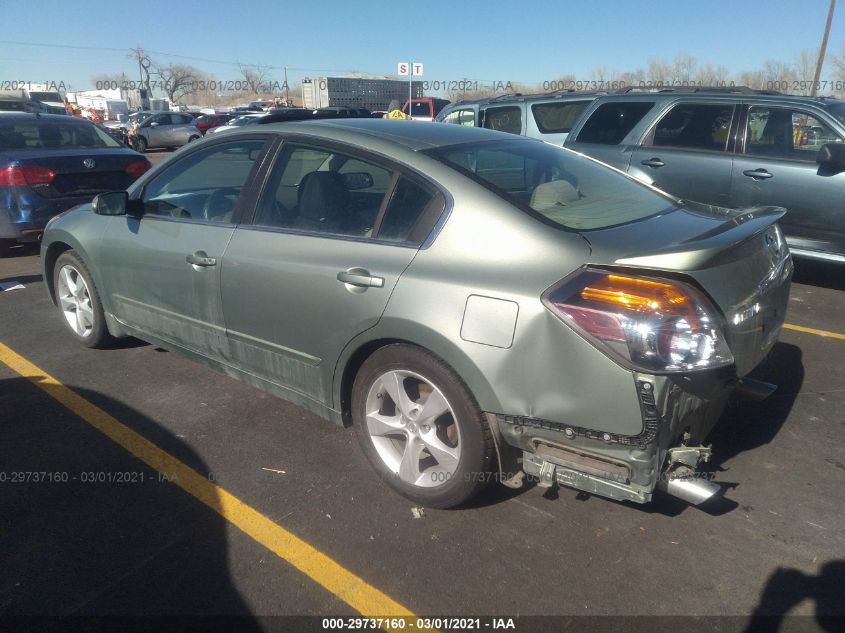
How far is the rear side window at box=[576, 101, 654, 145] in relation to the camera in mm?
7105

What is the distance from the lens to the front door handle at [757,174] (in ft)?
20.0

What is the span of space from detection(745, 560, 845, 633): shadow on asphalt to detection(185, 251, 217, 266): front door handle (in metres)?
2.88

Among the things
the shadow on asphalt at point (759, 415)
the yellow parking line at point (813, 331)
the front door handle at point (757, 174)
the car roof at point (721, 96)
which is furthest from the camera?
the car roof at point (721, 96)

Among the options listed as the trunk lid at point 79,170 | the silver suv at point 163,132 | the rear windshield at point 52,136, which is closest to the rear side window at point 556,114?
the trunk lid at point 79,170

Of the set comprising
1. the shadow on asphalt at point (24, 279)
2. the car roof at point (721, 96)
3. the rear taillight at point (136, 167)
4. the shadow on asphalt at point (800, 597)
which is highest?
the car roof at point (721, 96)

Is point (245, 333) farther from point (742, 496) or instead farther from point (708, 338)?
point (742, 496)

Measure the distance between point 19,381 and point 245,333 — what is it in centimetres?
196

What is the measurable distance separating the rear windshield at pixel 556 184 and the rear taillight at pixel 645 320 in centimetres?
40

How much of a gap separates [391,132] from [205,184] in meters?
1.55

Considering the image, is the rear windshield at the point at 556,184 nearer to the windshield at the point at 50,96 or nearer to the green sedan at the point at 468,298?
the green sedan at the point at 468,298

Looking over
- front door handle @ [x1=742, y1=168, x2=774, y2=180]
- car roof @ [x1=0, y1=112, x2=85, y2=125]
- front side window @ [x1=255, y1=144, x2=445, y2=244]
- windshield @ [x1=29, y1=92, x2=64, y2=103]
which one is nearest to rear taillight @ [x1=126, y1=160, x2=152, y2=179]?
car roof @ [x1=0, y1=112, x2=85, y2=125]

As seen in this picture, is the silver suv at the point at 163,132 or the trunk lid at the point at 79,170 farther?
the silver suv at the point at 163,132

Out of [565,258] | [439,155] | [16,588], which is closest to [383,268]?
[439,155]

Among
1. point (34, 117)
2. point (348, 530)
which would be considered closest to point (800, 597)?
point (348, 530)
